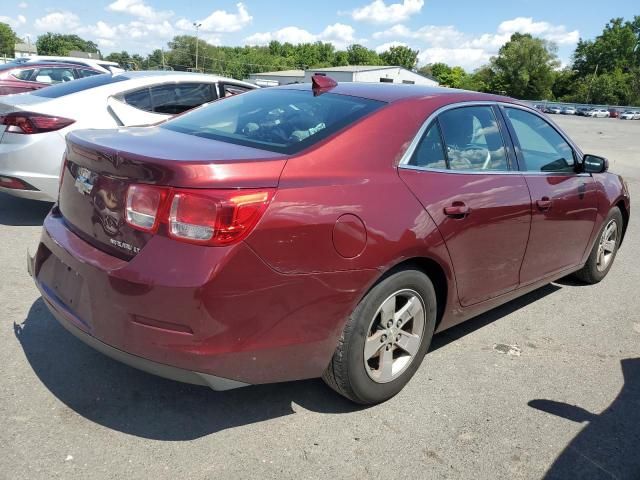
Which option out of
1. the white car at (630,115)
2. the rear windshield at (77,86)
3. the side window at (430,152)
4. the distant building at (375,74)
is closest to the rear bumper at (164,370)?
the side window at (430,152)

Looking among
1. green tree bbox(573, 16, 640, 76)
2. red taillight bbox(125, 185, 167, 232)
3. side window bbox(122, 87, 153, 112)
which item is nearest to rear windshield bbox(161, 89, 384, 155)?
red taillight bbox(125, 185, 167, 232)

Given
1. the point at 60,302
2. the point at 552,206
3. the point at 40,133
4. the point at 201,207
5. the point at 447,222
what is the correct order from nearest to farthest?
the point at 201,207 → the point at 60,302 → the point at 447,222 → the point at 552,206 → the point at 40,133

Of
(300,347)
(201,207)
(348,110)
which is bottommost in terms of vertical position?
(300,347)

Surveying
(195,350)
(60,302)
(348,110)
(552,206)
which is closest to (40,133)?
(60,302)

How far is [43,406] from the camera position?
2.73 m

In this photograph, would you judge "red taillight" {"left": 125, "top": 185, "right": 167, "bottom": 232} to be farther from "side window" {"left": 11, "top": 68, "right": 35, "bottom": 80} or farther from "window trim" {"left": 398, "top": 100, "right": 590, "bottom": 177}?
"side window" {"left": 11, "top": 68, "right": 35, "bottom": 80}

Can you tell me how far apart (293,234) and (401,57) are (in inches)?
5493

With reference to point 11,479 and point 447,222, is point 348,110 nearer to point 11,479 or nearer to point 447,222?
point 447,222

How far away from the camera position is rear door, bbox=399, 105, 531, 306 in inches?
117

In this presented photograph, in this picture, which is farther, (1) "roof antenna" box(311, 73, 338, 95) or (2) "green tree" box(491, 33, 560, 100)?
(2) "green tree" box(491, 33, 560, 100)

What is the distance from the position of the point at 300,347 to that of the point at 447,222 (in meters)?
1.08

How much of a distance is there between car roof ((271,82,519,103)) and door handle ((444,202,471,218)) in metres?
0.67

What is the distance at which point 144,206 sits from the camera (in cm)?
231

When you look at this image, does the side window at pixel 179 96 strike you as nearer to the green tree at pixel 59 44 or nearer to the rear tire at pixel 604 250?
the rear tire at pixel 604 250
